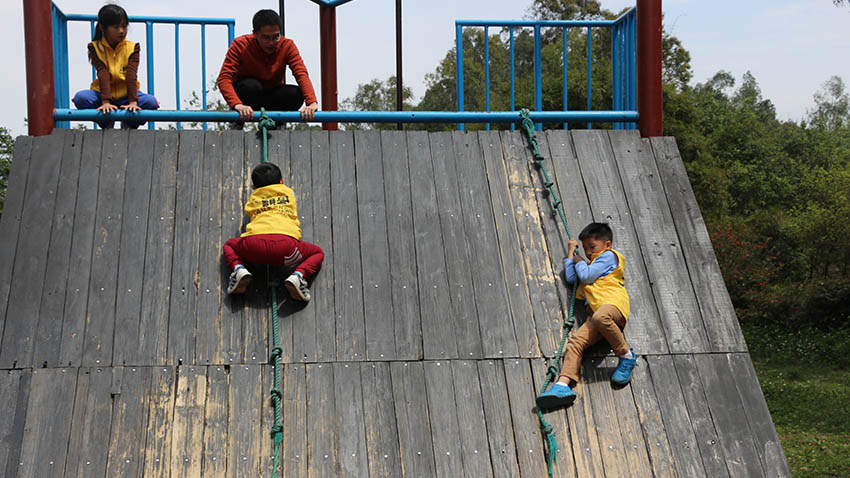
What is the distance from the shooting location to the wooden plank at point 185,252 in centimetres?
426

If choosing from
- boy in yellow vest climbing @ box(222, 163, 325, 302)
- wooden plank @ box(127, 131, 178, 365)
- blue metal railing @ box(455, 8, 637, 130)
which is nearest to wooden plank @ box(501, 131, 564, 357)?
blue metal railing @ box(455, 8, 637, 130)

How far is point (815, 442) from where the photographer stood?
10328 millimetres

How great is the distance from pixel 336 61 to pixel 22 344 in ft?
14.8

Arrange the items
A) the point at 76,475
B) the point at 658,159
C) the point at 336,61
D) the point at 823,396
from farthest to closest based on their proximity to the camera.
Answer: the point at 823,396
the point at 336,61
the point at 658,159
the point at 76,475

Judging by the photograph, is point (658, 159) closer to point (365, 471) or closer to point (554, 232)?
point (554, 232)

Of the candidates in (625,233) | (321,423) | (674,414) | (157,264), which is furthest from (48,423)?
(625,233)

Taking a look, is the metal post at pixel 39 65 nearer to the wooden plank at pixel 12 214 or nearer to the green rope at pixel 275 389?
the wooden plank at pixel 12 214

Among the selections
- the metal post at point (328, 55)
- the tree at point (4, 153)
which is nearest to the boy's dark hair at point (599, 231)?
the metal post at point (328, 55)

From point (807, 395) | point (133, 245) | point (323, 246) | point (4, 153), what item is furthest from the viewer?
point (4, 153)

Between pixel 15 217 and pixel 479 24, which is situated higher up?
pixel 479 24

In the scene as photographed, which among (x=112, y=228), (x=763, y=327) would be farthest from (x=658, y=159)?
(x=763, y=327)

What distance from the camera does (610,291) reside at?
4426 millimetres

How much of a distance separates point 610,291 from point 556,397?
2.32 feet

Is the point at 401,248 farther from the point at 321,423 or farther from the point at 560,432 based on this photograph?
the point at 560,432
